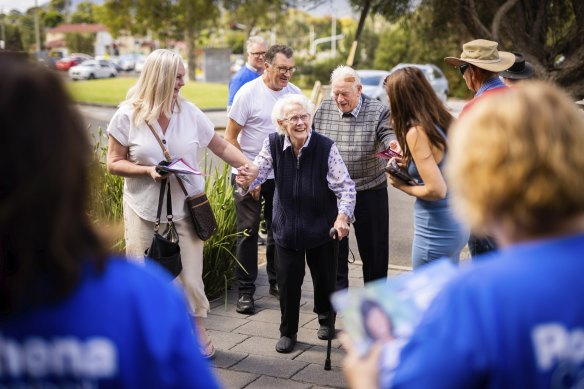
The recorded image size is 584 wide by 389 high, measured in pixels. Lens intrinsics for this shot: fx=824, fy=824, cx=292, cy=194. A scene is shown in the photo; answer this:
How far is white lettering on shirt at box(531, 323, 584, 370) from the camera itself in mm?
1555

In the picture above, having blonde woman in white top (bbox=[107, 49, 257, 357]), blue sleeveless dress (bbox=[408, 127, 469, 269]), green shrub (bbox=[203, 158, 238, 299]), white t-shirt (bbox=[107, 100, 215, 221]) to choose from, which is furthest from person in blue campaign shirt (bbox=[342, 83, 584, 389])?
green shrub (bbox=[203, 158, 238, 299])

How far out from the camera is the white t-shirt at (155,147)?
4.85 meters

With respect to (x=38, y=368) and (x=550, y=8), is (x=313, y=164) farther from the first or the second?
(x=550, y=8)

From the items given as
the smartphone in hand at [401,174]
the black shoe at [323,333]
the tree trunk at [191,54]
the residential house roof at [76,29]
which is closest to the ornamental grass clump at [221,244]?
the black shoe at [323,333]

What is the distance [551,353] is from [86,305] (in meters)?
0.89

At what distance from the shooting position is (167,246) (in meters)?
4.82

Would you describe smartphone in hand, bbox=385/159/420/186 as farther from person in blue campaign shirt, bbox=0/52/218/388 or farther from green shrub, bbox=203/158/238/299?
person in blue campaign shirt, bbox=0/52/218/388

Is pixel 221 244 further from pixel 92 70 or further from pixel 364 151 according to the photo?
pixel 92 70

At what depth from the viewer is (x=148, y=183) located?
4938mm

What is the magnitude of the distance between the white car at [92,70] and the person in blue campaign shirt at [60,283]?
196ft

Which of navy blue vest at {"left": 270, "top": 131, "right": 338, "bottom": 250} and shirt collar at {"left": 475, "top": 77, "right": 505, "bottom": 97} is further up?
shirt collar at {"left": 475, "top": 77, "right": 505, "bottom": 97}

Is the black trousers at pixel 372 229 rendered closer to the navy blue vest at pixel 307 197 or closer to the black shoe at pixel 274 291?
the navy blue vest at pixel 307 197

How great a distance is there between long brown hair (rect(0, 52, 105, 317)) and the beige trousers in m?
3.39

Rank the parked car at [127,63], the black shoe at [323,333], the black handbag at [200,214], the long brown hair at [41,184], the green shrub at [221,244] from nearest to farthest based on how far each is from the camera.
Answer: the long brown hair at [41,184]
the black handbag at [200,214]
the black shoe at [323,333]
the green shrub at [221,244]
the parked car at [127,63]
